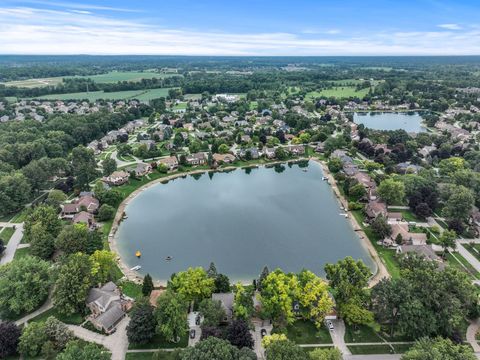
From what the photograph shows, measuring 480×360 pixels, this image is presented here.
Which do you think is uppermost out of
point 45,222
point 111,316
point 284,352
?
point 284,352

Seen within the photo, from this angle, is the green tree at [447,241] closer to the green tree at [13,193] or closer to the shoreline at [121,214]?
the shoreline at [121,214]

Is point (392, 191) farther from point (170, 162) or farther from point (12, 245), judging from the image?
point (12, 245)

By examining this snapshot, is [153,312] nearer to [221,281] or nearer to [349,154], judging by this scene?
[221,281]

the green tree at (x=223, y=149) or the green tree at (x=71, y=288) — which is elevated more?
the green tree at (x=71, y=288)

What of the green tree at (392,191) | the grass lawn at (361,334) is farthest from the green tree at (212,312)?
the green tree at (392,191)

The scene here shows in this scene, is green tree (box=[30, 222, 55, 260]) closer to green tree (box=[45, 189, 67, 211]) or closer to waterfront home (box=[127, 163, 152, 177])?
green tree (box=[45, 189, 67, 211])

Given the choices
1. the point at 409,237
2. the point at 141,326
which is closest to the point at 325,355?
the point at 141,326
